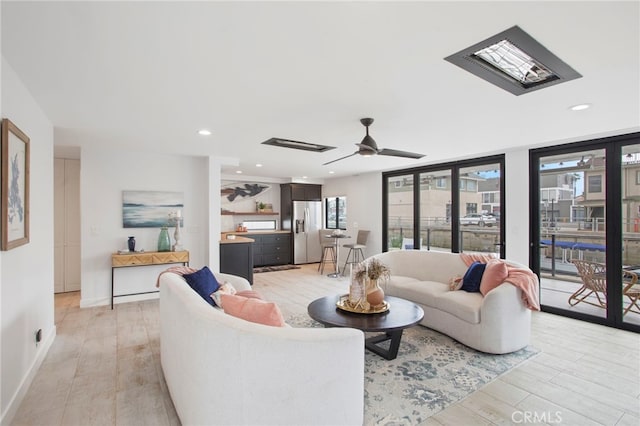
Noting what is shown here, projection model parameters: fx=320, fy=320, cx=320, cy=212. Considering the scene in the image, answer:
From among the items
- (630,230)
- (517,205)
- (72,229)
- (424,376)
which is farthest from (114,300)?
(630,230)

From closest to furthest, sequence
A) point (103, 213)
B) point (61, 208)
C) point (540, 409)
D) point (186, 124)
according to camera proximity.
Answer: point (540, 409) < point (186, 124) < point (103, 213) < point (61, 208)

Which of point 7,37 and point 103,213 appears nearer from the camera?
point 7,37

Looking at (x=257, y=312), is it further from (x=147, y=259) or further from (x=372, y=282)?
(x=147, y=259)

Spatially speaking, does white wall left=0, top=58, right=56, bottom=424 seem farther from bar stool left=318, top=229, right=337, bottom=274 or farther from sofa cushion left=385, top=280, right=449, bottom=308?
bar stool left=318, top=229, right=337, bottom=274

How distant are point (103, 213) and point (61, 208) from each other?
134cm

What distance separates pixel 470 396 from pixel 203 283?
2401mm

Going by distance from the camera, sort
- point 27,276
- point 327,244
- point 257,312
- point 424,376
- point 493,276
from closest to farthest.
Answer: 1. point 257,312
2. point 27,276
3. point 424,376
4. point 493,276
5. point 327,244

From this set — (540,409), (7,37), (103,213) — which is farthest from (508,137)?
(103,213)

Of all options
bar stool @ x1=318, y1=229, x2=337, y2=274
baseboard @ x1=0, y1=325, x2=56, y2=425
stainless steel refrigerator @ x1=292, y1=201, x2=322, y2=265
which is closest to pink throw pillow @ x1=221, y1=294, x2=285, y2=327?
baseboard @ x1=0, y1=325, x2=56, y2=425

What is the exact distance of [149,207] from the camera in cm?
517

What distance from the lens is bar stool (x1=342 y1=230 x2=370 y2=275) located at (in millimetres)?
7282

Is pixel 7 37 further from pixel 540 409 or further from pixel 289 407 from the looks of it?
pixel 540 409

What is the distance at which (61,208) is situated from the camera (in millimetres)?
5527

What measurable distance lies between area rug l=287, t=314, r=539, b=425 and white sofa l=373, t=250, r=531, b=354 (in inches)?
4.9
